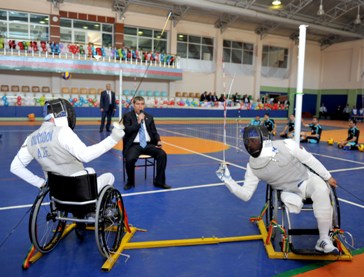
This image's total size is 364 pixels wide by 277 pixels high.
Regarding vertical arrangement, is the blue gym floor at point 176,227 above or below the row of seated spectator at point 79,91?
below

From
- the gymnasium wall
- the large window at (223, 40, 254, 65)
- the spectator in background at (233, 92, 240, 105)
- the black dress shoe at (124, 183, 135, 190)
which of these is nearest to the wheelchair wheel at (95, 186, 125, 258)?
the black dress shoe at (124, 183, 135, 190)

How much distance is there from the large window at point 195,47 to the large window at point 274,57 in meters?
5.90

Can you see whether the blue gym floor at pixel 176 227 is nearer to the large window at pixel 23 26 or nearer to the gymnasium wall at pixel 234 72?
the gymnasium wall at pixel 234 72

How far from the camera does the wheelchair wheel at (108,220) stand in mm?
3017

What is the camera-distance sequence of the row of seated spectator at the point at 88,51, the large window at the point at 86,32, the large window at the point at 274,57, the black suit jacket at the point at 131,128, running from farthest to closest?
the large window at the point at 274,57, the large window at the point at 86,32, the row of seated spectator at the point at 88,51, the black suit jacket at the point at 131,128

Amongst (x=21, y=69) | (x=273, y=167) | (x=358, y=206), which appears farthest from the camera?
(x=21, y=69)

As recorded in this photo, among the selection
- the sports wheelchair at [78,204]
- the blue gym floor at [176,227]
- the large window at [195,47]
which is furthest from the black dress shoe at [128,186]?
the large window at [195,47]

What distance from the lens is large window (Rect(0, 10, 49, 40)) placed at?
815 inches

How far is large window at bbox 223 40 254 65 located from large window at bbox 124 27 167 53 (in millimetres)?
5661

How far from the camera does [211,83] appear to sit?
89.5ft

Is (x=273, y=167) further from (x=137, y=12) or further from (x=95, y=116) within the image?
(x=137, y=12)

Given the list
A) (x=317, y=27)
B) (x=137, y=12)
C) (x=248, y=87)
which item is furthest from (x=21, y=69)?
(x=317, y=27)

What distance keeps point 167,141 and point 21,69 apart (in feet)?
41.1

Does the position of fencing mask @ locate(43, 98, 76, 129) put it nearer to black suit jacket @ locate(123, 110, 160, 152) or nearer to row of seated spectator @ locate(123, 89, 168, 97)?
black suit jacket @ locate(123, 110, 160, 152)
